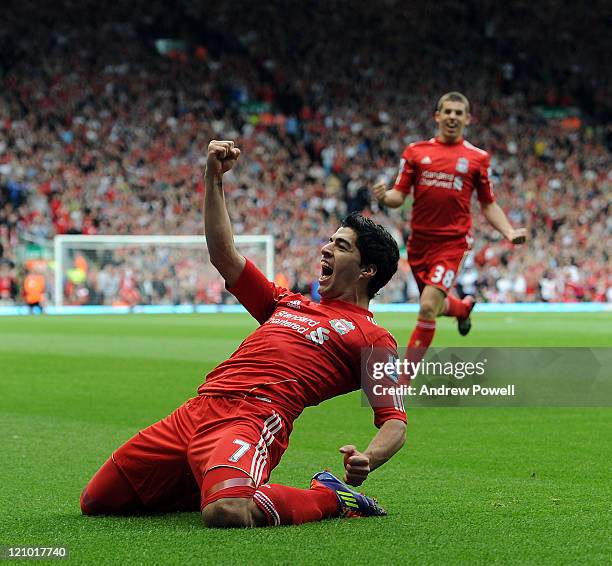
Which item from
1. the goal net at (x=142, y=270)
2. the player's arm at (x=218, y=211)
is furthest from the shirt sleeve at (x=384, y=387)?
the goal net at (x=142, y=270)

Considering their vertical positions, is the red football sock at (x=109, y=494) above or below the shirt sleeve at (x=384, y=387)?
below

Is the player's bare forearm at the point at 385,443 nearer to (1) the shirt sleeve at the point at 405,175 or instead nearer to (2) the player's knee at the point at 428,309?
(2) the player's knee at the point at 428,309

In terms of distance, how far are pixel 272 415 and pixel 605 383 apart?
6.84 meters

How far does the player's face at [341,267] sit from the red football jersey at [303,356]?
0.05 metres

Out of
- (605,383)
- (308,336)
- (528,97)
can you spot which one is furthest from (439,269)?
(528,97)

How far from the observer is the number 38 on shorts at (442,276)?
9.02 meters

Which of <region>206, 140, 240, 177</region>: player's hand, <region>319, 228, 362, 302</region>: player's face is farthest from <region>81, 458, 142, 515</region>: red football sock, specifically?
<region>206, 140, 240, 177</region>: player's hand

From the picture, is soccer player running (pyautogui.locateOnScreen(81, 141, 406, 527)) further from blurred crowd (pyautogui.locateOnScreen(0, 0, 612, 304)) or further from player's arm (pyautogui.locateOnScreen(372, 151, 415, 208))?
blurred crowd (pyautogui.locateOnScreen(0, 0, 612, 304))

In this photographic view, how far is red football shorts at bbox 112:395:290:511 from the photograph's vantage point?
426 cm

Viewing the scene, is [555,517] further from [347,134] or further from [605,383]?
[347,134]

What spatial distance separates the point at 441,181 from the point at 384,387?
511 centimetres

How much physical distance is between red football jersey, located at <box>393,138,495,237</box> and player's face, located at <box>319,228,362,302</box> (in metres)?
4.52

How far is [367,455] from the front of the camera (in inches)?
161

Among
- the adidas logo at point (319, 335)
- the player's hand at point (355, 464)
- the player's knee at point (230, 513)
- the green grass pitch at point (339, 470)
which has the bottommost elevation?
the green grass pitch at point (339, 470)
